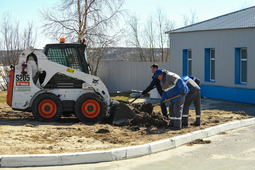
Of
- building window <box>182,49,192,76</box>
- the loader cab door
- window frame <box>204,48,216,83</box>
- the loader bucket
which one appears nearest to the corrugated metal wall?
building window <box>182,49,192,76</box>

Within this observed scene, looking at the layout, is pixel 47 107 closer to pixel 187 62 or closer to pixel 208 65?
pixel 208 65

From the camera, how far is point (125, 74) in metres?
29.0

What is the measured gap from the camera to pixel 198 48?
21.9m

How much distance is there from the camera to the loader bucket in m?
11.3

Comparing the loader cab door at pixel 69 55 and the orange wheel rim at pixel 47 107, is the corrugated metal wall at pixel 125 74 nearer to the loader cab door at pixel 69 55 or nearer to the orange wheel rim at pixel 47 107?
the loader cab door at pixel 69 55

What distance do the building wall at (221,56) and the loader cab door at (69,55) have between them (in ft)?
30.6

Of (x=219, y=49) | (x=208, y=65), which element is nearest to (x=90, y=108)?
(x=219, y=49)

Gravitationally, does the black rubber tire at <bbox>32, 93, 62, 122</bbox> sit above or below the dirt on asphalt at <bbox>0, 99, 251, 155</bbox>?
above

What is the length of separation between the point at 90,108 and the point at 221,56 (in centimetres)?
1062

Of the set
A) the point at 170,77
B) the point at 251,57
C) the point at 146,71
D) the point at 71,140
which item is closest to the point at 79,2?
the point at 146,71

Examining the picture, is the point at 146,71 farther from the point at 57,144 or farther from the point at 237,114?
the point at 57,144

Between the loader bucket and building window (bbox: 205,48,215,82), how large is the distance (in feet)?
36.4

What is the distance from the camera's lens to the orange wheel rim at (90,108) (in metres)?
11.5

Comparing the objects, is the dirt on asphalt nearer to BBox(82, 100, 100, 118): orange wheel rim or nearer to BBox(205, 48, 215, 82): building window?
BBox(82, 100, 100, 118): orange wheel rim
